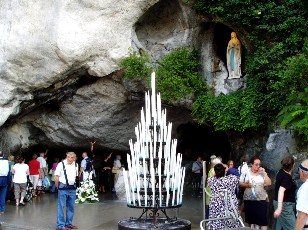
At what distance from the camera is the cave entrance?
18203 millimetres

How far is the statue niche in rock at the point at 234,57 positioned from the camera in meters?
13.1

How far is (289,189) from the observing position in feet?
22.5

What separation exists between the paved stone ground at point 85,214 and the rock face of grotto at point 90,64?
2.24 m

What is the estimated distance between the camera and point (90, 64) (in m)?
12.9

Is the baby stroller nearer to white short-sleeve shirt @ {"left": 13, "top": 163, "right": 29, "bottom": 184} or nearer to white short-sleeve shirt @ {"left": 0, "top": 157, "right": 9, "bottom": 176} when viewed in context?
white short-sleeve shirt @ {"left": 13, "top": 163, "right": 29, "bottom": 184}

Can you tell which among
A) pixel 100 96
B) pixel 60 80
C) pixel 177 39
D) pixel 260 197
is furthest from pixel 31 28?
pixel 260 197

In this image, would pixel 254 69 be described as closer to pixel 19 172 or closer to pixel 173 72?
pixel 173 72

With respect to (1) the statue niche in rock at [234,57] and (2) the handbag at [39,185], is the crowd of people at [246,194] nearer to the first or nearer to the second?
(2) the handbag at [39,185]

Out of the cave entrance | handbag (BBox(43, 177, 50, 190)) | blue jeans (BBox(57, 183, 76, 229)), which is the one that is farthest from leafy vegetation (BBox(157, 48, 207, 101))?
handbag (BBox(43, 177, 50, 190))

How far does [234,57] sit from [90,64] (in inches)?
170

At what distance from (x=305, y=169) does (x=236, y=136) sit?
807cm

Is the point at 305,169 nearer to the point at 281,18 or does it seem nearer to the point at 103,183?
the point at 281,18

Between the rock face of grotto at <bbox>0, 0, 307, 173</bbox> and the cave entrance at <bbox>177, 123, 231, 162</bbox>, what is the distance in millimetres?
2439

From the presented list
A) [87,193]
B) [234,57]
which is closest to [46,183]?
[87,193]
